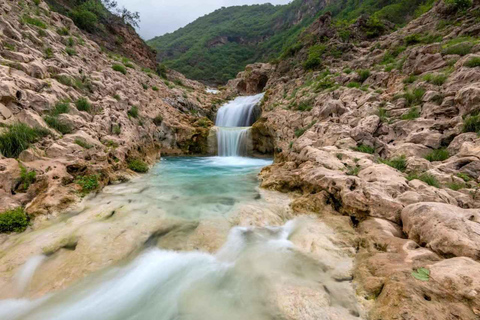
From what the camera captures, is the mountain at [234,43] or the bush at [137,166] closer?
the bush at [137,166]

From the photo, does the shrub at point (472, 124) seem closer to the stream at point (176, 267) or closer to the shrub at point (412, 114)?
the shrub at point (412, 114)

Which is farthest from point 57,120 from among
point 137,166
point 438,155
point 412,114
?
point 412,114

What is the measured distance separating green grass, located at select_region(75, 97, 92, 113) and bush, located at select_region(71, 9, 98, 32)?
18026mm

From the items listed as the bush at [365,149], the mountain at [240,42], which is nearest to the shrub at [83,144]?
the bush at [365,149]

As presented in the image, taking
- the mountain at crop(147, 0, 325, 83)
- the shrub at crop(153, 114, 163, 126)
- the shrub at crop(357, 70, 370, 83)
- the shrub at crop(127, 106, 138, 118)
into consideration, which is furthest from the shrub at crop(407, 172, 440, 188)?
the mountain at crop(147, 0, 325, 83)

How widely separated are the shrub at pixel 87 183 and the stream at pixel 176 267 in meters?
0.56

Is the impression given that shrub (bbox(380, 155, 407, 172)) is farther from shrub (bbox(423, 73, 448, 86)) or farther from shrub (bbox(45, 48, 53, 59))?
shrub (bbox(45, 48, 53, 59))

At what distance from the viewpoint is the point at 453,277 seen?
2.22 m

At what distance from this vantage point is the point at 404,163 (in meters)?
5.55

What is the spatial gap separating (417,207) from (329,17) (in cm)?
2743

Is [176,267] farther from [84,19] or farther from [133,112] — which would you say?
[84,19]

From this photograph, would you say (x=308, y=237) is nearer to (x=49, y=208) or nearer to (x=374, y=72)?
(x=49, y=208)

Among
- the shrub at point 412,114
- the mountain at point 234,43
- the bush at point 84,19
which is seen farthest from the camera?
the mountain at point 234,43

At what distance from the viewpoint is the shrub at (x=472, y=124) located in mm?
5230
